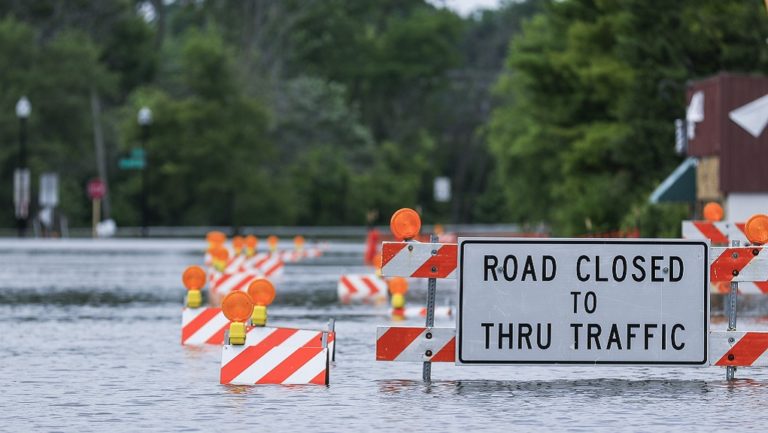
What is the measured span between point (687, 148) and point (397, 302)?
964 inches

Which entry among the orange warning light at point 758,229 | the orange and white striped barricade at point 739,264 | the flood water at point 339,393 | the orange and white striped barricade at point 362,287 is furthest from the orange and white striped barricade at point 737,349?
the orange and white striped barricade at point 362,287

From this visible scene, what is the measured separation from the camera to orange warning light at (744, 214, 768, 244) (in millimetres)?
14844

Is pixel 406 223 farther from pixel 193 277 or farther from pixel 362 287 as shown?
pixel 362 287

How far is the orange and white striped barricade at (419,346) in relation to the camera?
46.9 ft

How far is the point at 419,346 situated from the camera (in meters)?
14.3

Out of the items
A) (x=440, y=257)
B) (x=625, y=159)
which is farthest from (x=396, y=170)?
(x=440, y=257)

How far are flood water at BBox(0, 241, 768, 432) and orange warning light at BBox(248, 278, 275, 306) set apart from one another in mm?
700

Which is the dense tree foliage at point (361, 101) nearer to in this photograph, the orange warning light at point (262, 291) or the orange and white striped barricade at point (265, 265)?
the orange and white striped barricade at point (265, 265)

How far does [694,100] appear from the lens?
4484 centimetres

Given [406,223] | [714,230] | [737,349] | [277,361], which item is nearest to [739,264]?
[737,349]

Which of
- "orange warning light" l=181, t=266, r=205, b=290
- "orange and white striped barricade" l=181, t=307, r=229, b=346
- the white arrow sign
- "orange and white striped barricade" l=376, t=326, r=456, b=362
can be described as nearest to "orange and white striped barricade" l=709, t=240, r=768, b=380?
"orange and white striped barricade" l=376, t=326, r=456, b=362

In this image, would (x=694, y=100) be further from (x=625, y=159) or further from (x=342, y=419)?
(x=342, y=419)

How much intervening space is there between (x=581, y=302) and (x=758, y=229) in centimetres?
157

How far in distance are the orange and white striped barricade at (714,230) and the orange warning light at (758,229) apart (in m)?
6.56
